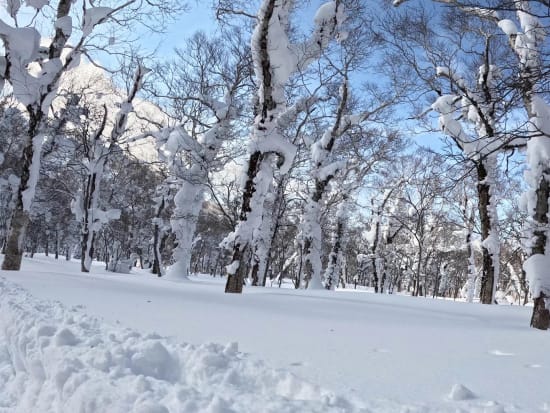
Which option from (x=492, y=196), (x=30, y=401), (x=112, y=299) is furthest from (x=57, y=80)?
(x=492, y=196)

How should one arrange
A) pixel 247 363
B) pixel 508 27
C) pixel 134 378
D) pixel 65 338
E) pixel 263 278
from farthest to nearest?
pixel 263 278, pixel 508 27, pixel 65 338, pixel 247 363, pixel 134 378

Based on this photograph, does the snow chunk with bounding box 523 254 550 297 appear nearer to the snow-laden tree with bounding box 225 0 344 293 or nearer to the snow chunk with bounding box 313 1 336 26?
the snow-laden tree with bounding box 225 0 344 293

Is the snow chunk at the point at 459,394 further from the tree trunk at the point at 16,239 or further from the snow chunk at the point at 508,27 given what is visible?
the tree trunk at the point at 16,239

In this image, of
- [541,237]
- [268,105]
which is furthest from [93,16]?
[541,237]

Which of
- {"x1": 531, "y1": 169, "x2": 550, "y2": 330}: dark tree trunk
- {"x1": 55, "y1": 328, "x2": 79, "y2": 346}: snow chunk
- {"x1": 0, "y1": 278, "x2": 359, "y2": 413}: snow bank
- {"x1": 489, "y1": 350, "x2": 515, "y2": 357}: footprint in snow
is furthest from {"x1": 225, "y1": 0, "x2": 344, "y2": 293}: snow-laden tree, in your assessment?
{"x1": 489, "y1": 350, "x2": 515, "y2": 357}: footprint in snow

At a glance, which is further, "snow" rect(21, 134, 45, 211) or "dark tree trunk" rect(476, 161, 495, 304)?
"dark tree trunk" rect(476, 161, 495, 304)

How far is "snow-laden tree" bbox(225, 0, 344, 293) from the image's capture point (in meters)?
8.65

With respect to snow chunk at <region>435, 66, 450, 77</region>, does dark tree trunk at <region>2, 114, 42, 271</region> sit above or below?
below

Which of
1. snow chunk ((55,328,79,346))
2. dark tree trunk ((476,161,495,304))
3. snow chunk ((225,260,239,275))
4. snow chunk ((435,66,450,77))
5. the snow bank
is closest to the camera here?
the snow bank

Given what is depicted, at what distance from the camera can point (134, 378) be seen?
8.80 feet

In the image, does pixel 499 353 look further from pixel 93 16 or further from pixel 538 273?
pixel 93 16

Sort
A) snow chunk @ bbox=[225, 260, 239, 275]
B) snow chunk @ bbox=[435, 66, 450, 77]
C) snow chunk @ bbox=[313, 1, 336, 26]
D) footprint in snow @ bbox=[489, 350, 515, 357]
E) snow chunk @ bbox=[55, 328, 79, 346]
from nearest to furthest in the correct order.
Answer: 1. snow chunk @ bbox=[55, 328, 79, 346]
2. footprint in snow @ bbox=[489, 350, 515, 357]
3. snow chunk @ bbox=[225, 260, 239, 275]
4. snow chunk @ bbox=[313, 1, 336, 26]
5. snow chunk @ bbox=[435, 66, 450, 77]

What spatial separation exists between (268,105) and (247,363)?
714 centimetres

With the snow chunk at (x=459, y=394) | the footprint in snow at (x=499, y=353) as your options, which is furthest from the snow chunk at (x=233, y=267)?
the snow chunk at (x=459, y=394)
